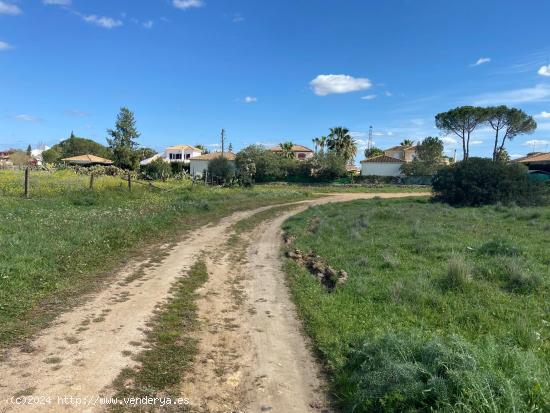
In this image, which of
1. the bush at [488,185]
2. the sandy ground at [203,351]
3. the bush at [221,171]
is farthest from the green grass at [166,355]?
the bush at [221,171]

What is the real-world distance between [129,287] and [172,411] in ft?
15.8

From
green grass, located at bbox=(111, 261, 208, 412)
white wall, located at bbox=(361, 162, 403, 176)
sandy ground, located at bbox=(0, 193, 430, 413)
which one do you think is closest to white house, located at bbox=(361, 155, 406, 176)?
white wall, located at bbox=(361, 162, 403, 176)

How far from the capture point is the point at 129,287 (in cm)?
882

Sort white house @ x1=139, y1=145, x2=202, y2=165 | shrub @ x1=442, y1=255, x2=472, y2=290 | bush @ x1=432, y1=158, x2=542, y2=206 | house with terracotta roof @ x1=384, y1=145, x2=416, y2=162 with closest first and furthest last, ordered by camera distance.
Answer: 1. shrub @ x1=442, y1=255, x2=472, y2=290
2. bush @ x1=432, y1=158, x2=542, y2=206
3. house with terracotta roof @ x1=384, y1=145, x2=416, y2=162
4. white house @ x1=139, y1=145, x2=202, y2=165

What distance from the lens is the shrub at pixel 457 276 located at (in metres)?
8.59

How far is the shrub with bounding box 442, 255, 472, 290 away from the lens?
28.2 feet

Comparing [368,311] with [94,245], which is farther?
[94,245]

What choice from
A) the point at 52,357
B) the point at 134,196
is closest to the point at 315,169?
the point at 134,196

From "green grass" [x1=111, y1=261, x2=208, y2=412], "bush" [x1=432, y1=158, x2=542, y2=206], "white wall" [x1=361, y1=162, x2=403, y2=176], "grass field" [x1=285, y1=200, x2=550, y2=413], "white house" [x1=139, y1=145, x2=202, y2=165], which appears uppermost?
"white house" [x1=139, y1=145, x2=202, y2=165]

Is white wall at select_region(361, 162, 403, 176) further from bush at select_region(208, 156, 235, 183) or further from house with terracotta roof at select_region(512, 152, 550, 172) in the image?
bush at select_region(208, 156, 235, 183)

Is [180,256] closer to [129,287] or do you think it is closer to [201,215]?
[129,287]

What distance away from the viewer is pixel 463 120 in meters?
63.4

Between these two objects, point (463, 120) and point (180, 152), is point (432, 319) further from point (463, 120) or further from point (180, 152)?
point (180, 152)

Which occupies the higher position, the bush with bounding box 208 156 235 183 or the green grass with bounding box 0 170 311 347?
the bush with bounding box 208 156 235 183
